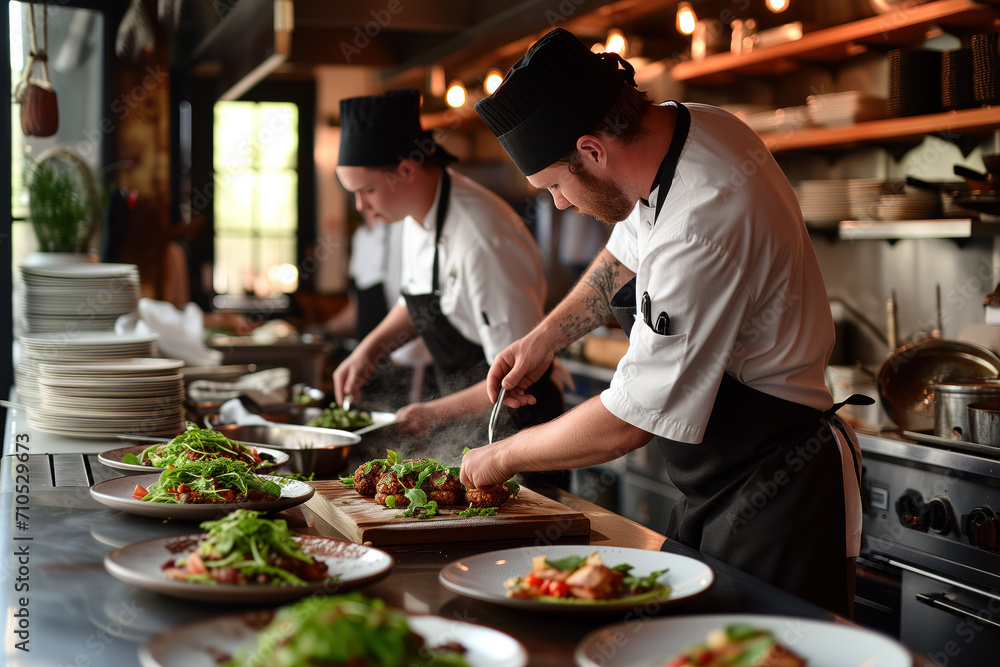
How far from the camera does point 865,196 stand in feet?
12.0

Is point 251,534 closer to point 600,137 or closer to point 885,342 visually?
point 600,137

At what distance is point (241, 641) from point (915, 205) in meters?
3.12

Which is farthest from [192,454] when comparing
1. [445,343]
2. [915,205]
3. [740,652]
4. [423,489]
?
[915,205]

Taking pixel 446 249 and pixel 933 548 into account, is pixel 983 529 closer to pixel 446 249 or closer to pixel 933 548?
pixel 933 548

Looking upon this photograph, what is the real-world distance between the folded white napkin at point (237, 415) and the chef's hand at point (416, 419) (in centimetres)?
34

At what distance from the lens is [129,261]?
13.9 ft

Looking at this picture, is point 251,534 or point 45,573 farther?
point 45,573

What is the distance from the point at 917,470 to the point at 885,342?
4.15 feet

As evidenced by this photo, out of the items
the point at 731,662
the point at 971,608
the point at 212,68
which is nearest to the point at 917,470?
the point at 971,608

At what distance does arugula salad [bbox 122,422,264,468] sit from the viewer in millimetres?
1737

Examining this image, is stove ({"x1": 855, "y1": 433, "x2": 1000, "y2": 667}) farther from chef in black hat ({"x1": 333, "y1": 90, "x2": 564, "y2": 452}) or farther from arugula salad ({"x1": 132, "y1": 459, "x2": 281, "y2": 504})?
arugula salad ({"x1": 132, "y1": 459, "x2": 281, "y2": 504})

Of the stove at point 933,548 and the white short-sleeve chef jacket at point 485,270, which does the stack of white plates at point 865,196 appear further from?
the white short-sleeve chef jacket at point 485,270

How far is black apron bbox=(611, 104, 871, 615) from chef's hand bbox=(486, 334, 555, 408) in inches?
17.6

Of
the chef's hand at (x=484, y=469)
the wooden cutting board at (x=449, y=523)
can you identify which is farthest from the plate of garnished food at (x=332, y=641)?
the chef's hand at (x=484, y=469)
